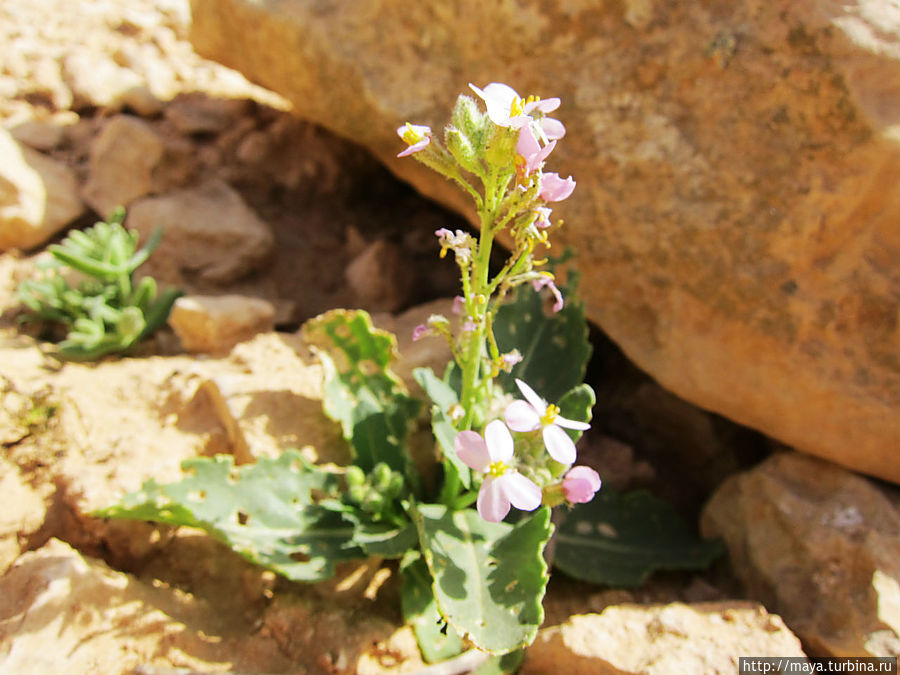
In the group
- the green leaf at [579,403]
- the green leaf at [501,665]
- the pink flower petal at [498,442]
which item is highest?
the pink flower petal at [498,442]

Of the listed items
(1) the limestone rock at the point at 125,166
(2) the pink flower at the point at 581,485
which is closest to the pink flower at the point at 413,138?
(2) the pink flower at the point at 581,485

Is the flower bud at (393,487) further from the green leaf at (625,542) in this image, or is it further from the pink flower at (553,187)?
the pink flower at (553,187)

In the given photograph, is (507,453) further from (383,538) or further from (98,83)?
(98,83)

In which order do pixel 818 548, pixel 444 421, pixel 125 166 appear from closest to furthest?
pixel 444 421 → pixel 818 548 → pixel 125 166

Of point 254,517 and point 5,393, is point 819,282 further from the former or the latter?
point 5,393

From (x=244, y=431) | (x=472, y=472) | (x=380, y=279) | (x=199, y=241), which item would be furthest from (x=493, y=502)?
(x=199, y=241)
